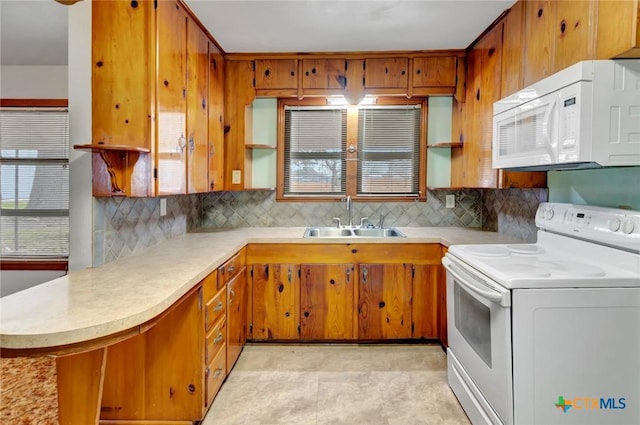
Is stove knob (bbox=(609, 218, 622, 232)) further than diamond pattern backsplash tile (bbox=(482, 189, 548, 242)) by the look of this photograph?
No

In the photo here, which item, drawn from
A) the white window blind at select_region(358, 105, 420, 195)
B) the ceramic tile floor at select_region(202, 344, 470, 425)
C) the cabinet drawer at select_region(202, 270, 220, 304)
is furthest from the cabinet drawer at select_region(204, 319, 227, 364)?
the white window blind at select_region(358, 105, 420, 195)

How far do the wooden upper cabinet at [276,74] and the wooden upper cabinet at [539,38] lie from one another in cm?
174

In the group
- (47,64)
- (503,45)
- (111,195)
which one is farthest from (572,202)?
(47,64)

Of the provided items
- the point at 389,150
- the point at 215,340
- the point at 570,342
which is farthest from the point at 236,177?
the point at 570,342

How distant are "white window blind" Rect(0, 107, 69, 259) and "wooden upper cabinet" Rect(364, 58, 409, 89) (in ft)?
9.79

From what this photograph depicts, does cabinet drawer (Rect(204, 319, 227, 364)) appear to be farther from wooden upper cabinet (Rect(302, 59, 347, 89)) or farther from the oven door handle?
wooden upper cabinet (Rect(302, 59, 347, 89))

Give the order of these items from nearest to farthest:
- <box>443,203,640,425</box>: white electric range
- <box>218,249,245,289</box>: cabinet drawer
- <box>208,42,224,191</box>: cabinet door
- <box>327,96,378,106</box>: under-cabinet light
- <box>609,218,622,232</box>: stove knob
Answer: <box>443,203,640,425</box>: white electric range
<box>609,218,622,232</box>: stove knob
<box>218,249,245,289</box>: cabinet drawer
<box>208,42,224,191</box>: cabinet door
<box>327,96,378,106</box>: under-cabinet light

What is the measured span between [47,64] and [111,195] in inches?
106

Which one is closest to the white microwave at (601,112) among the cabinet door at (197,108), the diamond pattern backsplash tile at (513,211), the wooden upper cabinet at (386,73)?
the diamond pattern backsplash tile at (513,211)

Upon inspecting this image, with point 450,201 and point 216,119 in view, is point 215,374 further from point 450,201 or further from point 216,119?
point 450,201

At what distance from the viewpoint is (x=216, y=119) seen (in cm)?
288

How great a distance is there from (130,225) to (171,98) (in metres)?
0.77

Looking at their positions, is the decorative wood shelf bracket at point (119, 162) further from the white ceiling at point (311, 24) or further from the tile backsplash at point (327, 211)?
the tile backsplash at point (327, 211)

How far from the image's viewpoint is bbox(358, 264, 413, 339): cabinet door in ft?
9.18
